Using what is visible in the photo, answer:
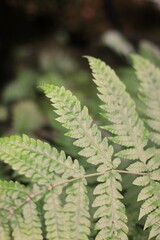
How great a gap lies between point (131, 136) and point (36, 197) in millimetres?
425

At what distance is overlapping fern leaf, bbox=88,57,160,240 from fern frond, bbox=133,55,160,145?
5.6 inches

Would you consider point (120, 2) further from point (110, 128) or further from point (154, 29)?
point (110, 128)

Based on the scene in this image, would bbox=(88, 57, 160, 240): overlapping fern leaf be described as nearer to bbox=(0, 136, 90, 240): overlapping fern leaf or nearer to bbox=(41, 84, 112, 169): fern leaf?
bbox=(41, 84, 112, 169): fern leaf

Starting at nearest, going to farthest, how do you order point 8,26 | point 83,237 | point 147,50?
point 83,237 < point 147,50 < point 8,26

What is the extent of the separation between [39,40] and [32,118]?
1384 mm

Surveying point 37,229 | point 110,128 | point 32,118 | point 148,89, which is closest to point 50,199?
point 37,229

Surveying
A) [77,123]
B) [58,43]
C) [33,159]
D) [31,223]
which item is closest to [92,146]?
[77,123]

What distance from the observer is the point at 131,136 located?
1.36 m

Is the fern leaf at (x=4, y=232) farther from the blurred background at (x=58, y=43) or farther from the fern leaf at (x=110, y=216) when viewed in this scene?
the blurred background at (x=58, y=43)

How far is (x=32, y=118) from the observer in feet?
10.0

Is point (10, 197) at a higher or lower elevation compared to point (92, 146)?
lower

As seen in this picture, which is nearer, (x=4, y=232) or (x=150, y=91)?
(x=4, y=232)

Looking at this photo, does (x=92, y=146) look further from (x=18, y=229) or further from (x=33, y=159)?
(x=18, y=229)

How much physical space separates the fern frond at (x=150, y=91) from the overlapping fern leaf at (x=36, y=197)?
44 centimetres
